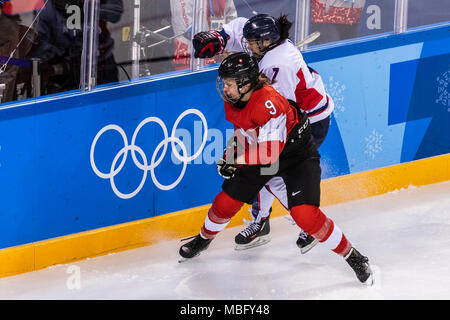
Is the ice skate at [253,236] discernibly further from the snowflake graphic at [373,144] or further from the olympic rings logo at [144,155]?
the snowflake graphic at [373,144]

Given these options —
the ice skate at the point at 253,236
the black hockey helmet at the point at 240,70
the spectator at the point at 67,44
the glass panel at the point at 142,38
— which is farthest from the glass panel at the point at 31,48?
the ice skate at the point at 253,236

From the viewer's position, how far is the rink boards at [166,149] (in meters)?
4.43

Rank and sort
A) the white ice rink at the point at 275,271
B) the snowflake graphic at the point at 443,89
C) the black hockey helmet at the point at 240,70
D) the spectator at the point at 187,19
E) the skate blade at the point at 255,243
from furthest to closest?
1. the snowflake graphic at the point at 443,89
2. the spectator at the point at 187,19
3. the skate blade at the point at 255,243
4. the white ice rink at the point at 275,271
5. the black hockey helmet at the point at 240,70

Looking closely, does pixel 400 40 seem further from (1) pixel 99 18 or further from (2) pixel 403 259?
(1) pixel 99 18

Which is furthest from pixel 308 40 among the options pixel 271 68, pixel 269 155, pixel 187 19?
pixel 269 155

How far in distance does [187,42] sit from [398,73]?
5.28ft

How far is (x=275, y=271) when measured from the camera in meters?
4.49

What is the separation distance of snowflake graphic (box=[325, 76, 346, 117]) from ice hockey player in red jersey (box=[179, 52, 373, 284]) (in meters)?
1.28

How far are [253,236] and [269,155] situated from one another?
3.23ft

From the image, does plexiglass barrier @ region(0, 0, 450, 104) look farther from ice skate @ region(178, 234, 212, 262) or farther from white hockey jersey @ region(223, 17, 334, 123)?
ice skate @ region(178, 234, 212, 262)

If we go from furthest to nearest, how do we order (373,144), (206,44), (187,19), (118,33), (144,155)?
(373,144), (187,19), (144,155), (118,33), (206,44)

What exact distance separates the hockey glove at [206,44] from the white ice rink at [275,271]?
3.68 feet

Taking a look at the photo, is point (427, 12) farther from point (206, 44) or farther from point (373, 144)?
point (206, 44)

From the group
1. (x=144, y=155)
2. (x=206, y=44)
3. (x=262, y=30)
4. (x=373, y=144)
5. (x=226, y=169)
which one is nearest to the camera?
(x=226, y=169)
